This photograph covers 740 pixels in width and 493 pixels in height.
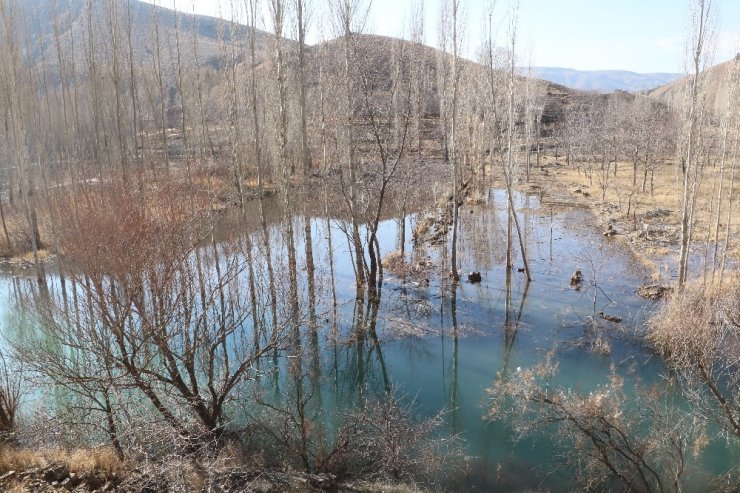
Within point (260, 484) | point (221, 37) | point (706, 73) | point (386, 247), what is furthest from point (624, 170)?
point (260, 484)

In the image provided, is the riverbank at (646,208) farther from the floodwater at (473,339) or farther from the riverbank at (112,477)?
the riverbank at (112,477)

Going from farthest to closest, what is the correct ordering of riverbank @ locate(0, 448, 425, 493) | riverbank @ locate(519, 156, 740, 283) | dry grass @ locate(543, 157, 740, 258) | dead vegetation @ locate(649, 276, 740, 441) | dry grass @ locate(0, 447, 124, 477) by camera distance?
dry grass @ locate(543, 157, 740, 258)
riverbank @ locate(519, 156, 740, 283)
dry grass @ locate(0, 447, 124, 477)
dead vegetation @ locate(649, 276, 740, 441)
riverbank @ locate(0, 448, 425, 493)

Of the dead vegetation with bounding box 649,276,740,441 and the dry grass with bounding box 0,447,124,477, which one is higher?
the dead vegetation with bounding box 649,276,740,441

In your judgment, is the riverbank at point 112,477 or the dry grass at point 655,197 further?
the dry grass at point 655,197

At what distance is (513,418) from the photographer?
11.2 m

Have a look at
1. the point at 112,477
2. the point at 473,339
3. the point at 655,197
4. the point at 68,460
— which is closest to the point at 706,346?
the point at 473,339

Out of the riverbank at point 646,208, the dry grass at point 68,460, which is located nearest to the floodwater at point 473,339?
the riverbank at point 646,208

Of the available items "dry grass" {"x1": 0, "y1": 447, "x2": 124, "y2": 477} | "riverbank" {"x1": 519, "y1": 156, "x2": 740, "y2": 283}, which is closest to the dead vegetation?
"riverbank" {"x1": 519, "y1": 156, "x2": 740, "y2": 283}

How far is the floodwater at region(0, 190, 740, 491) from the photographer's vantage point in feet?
34.1

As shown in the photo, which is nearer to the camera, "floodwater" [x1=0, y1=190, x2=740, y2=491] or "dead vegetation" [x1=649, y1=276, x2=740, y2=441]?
"dead vegetation" [x1=649, y1=276, x2=740, y2=441]

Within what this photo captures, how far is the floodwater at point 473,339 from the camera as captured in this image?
1041 cm

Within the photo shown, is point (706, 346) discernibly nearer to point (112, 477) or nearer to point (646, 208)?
point (112, 477)

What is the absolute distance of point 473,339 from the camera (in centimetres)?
1526

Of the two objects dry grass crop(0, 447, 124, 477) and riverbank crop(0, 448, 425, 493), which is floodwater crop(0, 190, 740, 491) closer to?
riverbank crop(0, 448, 425, 493)
